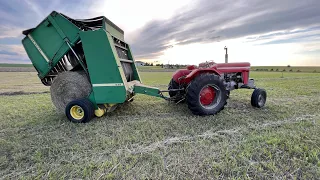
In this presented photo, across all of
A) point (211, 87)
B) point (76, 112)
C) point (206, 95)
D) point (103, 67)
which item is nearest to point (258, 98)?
point (211, 87)

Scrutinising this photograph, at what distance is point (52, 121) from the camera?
4.12 meters

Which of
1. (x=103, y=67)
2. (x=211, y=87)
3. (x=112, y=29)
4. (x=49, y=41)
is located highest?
(x=112, y=29)

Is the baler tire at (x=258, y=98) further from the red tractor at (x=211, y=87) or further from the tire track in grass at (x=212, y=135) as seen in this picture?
the tire track in grass at (x=212, y=135)

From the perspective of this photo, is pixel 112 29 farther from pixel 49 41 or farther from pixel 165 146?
pixel 165 146

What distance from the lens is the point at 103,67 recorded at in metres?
3.88

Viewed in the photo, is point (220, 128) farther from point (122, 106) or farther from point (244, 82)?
point (122, 106)

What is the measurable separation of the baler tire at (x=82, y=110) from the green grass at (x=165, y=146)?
0.52ft

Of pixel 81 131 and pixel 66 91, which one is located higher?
pixel 66 91

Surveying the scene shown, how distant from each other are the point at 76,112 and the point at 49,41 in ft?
5.95

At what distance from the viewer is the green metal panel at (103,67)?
382 cm

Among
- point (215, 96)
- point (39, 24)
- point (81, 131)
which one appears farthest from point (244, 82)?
point (39, 24)

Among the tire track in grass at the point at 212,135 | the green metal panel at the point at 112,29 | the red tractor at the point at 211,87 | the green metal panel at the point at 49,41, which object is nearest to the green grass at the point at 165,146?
the tire track in grass at the point at 212,135

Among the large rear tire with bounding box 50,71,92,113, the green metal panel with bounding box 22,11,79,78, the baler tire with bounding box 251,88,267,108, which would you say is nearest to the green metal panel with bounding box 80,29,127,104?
the large rear tire with bounding box 50,71,92,113

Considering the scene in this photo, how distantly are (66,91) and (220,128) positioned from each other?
3543 millimetres
